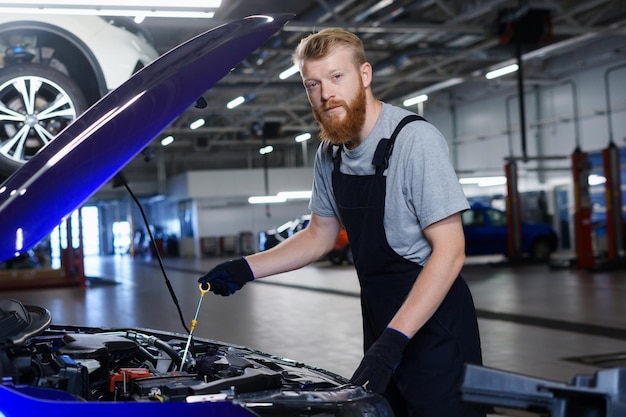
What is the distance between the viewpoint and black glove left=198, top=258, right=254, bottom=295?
233 cm

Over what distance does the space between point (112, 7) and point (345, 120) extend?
3948mm

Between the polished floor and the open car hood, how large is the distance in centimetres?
387

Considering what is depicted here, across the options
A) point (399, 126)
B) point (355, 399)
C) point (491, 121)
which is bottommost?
point (355, 399)

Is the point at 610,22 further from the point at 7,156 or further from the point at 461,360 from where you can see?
the point at 461,360

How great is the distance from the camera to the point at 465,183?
24219 millimetres

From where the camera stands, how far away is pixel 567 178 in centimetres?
2133

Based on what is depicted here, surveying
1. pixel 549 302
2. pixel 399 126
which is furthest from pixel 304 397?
pixel 549 302

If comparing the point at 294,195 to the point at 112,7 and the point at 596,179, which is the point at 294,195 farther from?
the point at 112,7

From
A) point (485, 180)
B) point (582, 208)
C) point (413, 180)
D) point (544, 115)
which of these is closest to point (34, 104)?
point (413, 180)

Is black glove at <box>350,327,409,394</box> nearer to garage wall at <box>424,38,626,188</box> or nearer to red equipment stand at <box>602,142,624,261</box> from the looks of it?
red equipment stand at <box>602,142,624,261</box>

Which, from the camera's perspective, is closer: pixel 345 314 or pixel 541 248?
pixel 345 314

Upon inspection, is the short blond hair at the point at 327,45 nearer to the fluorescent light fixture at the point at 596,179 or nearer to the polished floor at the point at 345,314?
the polished floor at the point at 345,314

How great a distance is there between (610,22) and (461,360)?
15.4 m

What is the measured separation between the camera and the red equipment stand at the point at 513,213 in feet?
51.8
